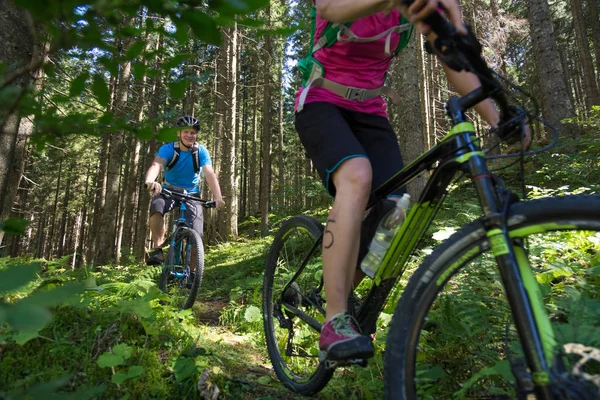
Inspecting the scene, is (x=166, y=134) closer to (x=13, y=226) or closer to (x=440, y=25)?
(x=13, y=226)

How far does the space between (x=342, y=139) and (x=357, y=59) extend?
0.55 metres

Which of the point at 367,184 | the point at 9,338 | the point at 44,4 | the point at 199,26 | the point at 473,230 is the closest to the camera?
the point at 44,4

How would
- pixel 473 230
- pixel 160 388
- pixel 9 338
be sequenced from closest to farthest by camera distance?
pixel 473 230 → pixel 160 388 → pixel 9 338

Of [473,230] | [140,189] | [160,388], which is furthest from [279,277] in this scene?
[140,189]

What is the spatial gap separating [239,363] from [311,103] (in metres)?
1.99

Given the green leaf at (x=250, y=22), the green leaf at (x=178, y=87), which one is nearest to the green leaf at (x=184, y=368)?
the green leaf at (x=178, y=87)

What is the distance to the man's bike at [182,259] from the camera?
474 cm

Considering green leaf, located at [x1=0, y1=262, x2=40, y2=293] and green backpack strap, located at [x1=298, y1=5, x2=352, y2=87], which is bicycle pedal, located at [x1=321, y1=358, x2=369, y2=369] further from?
green backpack strap, located at [x1=298, y1=5, x2=352, y2=87]

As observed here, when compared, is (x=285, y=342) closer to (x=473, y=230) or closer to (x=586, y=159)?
(x=473, y=230)

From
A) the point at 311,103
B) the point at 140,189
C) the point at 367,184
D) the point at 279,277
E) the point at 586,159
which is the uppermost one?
the point at 140,189

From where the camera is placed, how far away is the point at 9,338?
246 cm

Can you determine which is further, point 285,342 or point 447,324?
point 285,342

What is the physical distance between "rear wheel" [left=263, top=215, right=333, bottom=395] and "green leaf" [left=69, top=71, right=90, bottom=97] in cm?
179

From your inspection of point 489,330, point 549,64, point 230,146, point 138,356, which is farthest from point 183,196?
point 549,64
